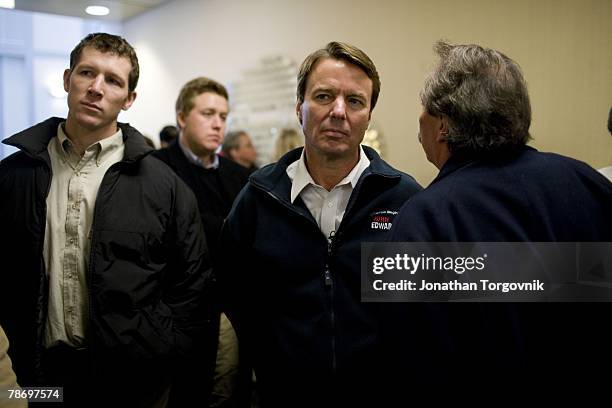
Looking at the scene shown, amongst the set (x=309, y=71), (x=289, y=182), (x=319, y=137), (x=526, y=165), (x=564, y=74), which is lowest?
(x=526, y=165)

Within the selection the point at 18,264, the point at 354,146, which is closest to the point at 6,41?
the point at 18,264

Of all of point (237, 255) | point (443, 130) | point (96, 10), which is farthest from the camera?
point (96, 10)

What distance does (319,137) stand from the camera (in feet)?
4.77

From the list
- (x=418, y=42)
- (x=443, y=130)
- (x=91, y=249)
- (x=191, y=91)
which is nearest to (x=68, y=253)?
(x=91, y=249)

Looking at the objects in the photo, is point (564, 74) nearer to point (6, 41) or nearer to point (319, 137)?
point (319, 137)

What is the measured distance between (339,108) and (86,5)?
3.64 m

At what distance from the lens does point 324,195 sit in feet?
4.86

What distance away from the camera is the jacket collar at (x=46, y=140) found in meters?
1.49

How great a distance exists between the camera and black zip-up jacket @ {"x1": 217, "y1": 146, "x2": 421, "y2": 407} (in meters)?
1.35

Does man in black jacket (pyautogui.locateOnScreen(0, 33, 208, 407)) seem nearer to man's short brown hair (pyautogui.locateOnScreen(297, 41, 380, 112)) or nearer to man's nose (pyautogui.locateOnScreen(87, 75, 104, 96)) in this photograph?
man's nose (pyautogui.locateOnScreen(87, 75, 104, 96))

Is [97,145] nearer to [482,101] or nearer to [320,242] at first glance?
[320,242]

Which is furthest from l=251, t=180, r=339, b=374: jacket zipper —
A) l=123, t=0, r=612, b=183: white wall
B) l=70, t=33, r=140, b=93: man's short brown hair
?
l=70, t=33, r=140, b=93: man's short brown hair

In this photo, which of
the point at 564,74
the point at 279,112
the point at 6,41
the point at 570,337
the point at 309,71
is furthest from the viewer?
the point at 279,112

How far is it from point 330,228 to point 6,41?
90.2 inches
